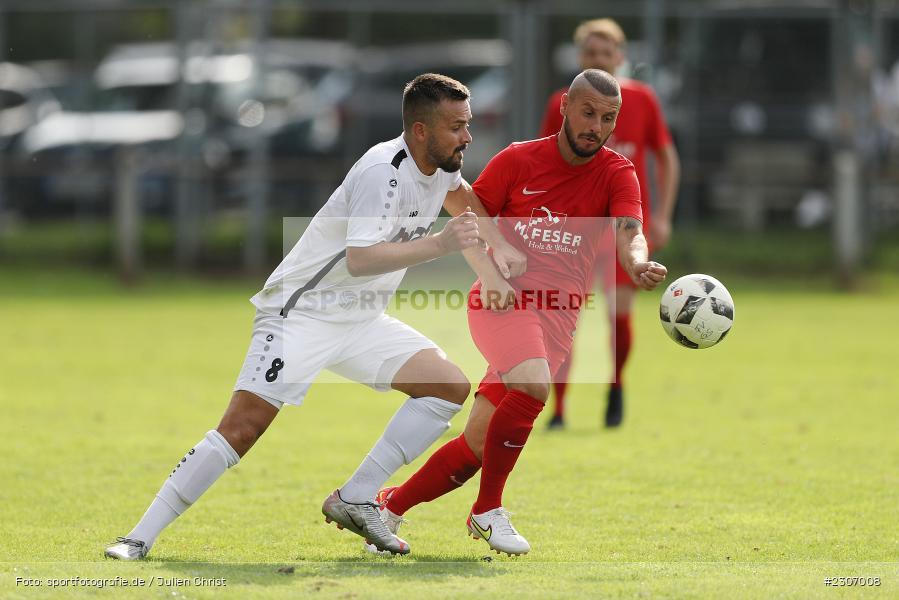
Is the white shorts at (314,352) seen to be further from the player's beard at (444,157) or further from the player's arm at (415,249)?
the player's beard at (444,157)

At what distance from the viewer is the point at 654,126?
373 inches

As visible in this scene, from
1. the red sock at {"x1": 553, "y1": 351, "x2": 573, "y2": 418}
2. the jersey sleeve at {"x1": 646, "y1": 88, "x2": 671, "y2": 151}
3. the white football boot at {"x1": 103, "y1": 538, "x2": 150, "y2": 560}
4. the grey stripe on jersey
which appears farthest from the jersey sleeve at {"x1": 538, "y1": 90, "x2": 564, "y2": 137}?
the white football boot at {"x1": 103, "y1": 538, "x2": 150, "y2": 560}

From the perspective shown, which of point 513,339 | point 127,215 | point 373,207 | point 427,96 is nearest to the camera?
point 373,207

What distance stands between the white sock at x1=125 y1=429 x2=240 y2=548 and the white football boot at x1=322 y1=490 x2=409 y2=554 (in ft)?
1.72

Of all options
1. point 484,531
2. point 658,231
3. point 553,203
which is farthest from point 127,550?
point 658,231

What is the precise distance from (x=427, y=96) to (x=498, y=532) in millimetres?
1883

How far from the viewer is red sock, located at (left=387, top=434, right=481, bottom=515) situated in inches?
233

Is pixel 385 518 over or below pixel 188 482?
below

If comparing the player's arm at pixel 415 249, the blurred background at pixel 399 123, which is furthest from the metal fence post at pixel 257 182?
the player's arm at pixel 415 249

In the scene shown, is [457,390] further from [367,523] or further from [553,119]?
[553,119]

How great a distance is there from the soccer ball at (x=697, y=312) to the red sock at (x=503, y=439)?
2.45 feet

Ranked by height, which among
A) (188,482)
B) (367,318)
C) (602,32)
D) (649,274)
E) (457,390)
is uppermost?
(602,32)

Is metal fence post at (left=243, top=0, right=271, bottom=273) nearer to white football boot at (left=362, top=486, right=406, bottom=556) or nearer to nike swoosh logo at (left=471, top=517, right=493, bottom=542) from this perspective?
white football boot at (left=362, top=486, right=406, bottom=556)

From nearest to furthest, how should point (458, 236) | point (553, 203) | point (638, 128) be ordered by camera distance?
point (458, 236) < point (553, 203) < point (638, 128)
